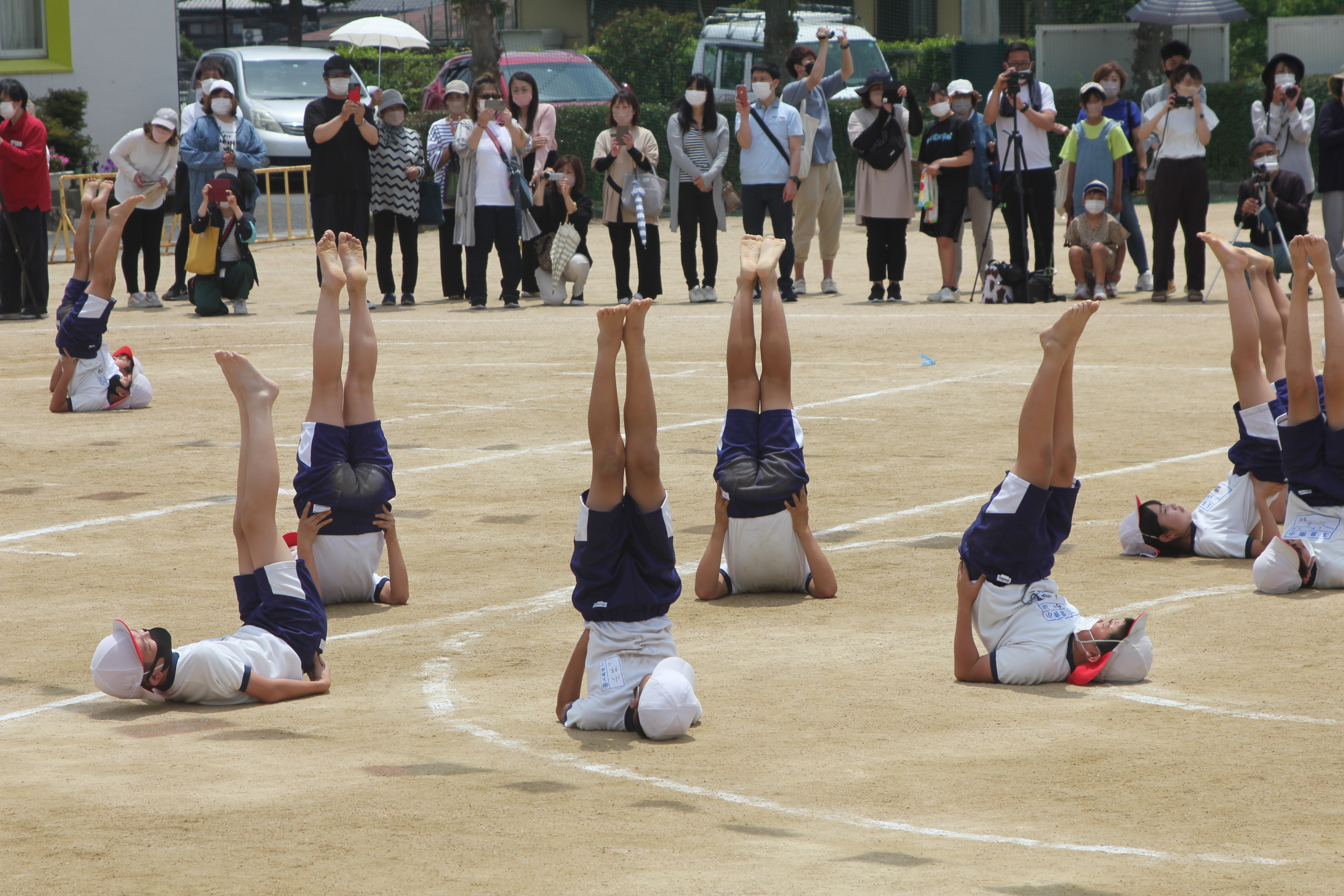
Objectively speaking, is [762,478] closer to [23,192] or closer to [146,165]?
[23,192]

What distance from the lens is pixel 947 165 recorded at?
1728cm

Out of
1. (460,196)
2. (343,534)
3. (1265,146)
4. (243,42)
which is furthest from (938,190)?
(243,42)

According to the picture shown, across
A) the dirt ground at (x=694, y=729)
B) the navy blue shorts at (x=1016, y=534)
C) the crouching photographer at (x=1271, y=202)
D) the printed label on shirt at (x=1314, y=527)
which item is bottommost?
the dirt ground at (x=694, y=729)

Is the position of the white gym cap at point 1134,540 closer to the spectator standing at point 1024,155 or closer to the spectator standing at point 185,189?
the spectator standing at point 1024,155

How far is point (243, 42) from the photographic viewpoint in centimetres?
6988

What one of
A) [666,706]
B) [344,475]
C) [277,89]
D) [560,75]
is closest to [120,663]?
[344,475]

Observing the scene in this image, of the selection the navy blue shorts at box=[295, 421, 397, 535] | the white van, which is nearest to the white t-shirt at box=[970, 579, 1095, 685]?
the navy blue shorts at box=[295, 421, 397, 535]

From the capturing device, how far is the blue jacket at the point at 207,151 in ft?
58.3

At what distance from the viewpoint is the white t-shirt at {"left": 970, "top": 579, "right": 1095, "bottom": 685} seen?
609 centimetres

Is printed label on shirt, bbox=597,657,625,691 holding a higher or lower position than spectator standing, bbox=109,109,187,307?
lower

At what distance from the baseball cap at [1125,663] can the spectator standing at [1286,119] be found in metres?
12.2

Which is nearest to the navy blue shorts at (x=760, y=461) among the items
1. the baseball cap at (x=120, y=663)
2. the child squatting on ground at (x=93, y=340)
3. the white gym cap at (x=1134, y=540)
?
the white gym cap at (x=1134, y=540)

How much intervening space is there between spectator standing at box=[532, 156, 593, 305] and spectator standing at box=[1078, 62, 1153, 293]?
5384mm

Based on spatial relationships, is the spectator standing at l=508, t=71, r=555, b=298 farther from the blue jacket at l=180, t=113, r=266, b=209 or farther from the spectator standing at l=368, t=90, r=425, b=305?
the blue jacket at l=180, t=113, r=266, b=209
